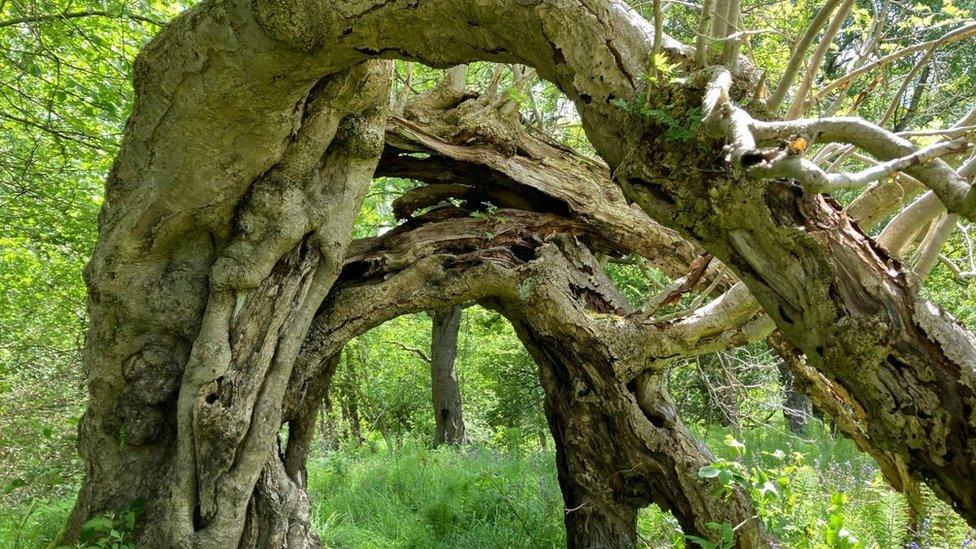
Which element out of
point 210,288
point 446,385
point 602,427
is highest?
point 446,385

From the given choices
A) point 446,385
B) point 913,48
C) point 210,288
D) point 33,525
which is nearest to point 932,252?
point 913,48

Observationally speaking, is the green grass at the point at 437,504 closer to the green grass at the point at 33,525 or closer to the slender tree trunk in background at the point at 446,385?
the green grass at the point at 33,525

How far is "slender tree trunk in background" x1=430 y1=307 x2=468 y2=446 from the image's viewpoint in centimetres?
994

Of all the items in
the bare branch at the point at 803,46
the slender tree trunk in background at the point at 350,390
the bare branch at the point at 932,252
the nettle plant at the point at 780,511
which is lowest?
the nettle plant at the point at 780,511

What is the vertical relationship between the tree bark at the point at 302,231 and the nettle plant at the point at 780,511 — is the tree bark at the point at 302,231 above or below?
above

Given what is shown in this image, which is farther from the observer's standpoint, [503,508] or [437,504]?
[437,504]

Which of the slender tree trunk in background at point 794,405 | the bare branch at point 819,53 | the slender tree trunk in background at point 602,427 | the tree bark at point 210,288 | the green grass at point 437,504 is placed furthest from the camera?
the slender tree trunk in background at point 794,405

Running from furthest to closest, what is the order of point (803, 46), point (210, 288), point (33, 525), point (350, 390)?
point (350, 390)
point (33, 525)
point (210, 288)
point (803, 46)

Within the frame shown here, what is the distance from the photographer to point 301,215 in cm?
354

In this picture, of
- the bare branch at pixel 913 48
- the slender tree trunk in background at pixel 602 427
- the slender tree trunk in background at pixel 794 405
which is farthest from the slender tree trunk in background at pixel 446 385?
the bare branch at pixel 913 48

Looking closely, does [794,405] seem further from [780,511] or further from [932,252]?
[932,252]

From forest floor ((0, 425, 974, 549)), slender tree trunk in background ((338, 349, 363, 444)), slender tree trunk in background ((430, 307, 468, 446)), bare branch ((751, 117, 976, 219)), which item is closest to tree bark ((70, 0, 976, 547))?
bare branch ((751, 117, 976, 219))

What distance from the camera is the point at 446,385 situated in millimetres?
10062

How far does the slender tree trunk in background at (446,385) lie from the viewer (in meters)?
9.94
